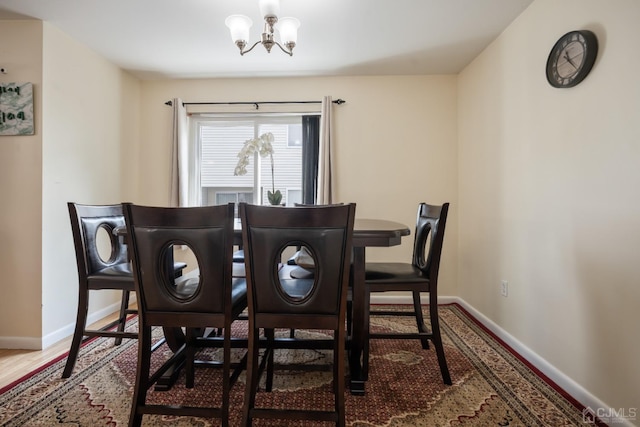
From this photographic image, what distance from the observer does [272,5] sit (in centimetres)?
170

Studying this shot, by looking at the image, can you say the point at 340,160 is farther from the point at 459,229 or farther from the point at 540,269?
the point at 540,269

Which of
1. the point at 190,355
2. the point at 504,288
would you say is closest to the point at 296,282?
the point at 190,355

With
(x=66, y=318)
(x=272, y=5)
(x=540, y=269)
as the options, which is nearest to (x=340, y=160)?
(x=272, y=5)

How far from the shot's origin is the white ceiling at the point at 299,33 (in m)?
2.07

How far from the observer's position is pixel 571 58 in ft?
5.41

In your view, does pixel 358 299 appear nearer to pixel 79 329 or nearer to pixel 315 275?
pixel 315 275

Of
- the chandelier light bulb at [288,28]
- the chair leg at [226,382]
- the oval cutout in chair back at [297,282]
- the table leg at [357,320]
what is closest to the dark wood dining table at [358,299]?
the table leg at [357,320]

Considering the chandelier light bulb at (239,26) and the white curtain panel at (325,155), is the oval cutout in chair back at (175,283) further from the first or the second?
the white curtain panel at (325,155)

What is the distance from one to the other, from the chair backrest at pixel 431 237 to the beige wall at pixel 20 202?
274 cm

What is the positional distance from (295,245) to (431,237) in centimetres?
98

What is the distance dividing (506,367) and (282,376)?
4.59 feet

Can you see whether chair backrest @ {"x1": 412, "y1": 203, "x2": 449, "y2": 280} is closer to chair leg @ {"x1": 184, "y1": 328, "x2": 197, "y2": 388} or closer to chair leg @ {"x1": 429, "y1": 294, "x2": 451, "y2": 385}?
chair leg @ {"x1": 429, "y1": 294, "x2": 451, "y2": 385}

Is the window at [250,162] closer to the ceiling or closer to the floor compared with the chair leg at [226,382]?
closer to the ceiling

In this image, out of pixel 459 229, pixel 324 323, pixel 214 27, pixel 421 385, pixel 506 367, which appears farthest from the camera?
pixel 459 229
